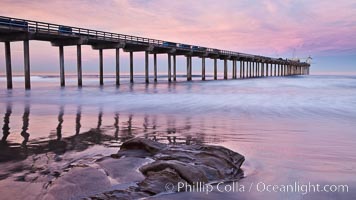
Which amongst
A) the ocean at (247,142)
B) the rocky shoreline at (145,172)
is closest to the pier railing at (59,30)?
the ocean at (247,142)

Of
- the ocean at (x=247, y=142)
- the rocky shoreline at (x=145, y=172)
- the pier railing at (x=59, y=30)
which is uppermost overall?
the pier railing at (x=59, y=30)

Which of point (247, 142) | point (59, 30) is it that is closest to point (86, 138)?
point (247, 142)

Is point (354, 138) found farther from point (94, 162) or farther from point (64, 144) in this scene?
point (64, 144)

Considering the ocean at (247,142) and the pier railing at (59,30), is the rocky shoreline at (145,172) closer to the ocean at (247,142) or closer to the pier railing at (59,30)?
the ocean at (247,142)

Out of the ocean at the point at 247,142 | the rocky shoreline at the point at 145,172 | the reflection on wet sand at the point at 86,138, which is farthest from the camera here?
the reflection on wet sand at the point at 86,138

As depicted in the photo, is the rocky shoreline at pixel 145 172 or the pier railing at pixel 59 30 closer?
the rocky shoreline at pixel 145 172

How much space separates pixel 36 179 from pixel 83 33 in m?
24.7

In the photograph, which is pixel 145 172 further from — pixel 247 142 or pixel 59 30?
pixel 59 30

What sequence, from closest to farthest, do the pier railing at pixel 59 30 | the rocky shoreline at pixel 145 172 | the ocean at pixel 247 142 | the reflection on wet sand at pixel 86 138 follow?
the rocky shoreline at pixel 145 172 < the ocean at pixel 247 142 < the reflection on wet sand at pixel 86 138 < the pier railing at pixel 59 30

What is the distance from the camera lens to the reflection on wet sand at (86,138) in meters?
5.29

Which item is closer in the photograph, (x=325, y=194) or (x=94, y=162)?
(x=325, y=194)

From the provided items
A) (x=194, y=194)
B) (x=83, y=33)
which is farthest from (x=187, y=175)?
(x=83, y=33)

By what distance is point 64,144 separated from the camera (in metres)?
5.84

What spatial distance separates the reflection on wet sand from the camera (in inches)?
208
